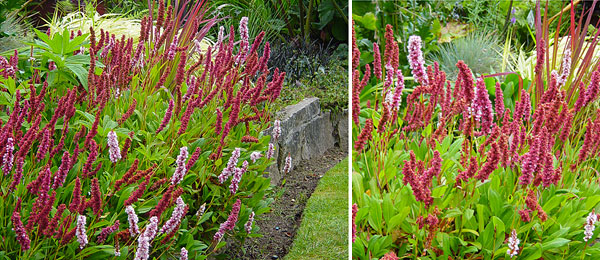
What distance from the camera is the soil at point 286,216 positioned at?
2504 millimetres

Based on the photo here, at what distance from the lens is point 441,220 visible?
1.56 meters

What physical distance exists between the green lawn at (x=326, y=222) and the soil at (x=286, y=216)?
0.11 feet

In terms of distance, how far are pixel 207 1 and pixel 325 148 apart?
3.29 ft

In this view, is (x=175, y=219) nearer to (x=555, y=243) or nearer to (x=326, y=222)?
(x=555, y=243)

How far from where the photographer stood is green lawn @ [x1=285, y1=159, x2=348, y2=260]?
2.73 m

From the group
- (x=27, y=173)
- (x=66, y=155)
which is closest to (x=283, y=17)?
(x=27, y=173)

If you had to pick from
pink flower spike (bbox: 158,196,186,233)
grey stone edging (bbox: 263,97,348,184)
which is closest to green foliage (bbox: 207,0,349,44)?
grey stone edging (bbox: 263,97,348,184)

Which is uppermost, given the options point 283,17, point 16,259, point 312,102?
point 283,17

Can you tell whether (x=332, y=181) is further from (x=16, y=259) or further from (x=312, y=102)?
(x=16, y=259)

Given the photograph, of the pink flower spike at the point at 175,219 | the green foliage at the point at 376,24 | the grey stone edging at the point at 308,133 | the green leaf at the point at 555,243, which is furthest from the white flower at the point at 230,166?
the grey stone edging at the point at 308,133

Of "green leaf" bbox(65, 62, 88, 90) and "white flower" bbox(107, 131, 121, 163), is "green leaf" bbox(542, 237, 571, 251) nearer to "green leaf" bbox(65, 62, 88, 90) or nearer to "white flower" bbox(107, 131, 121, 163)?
"white flower" bbox(107, 131, 121, 163)

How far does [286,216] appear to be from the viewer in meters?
2.82

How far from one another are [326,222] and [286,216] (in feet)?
0.69

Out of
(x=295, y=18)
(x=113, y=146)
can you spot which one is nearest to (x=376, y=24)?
(x=295, y=18)
